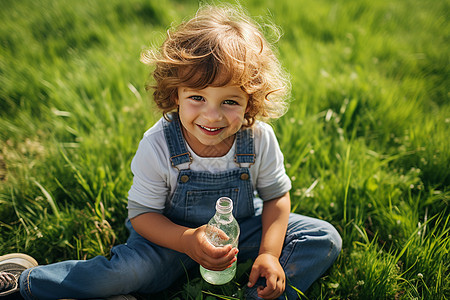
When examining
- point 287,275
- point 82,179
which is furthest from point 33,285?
point 287,275

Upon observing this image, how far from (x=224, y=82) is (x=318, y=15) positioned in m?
3.26

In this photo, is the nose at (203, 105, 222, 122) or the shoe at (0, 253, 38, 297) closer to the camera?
the nose at (203, 105, 222, 122)

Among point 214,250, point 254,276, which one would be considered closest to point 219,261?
point 214,250

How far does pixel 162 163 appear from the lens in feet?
6.61

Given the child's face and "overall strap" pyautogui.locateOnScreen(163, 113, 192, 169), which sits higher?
the child's face

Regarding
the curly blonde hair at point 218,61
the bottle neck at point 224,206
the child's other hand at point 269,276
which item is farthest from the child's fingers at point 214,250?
the curly blonde hair at point 218,61

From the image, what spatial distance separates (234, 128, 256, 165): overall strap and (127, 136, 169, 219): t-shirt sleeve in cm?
41

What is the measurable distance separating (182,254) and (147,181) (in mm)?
462

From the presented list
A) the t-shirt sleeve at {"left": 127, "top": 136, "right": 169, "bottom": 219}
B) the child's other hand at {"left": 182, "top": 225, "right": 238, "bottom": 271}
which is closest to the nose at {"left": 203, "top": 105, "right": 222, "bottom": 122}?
the t-shirt sleeve at {"left": 127, "top": 136, "right": 169, "bottom": 219}

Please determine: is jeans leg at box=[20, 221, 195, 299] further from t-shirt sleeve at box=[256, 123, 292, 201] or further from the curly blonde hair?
the curly blonde hair

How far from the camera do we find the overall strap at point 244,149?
6.85 ft

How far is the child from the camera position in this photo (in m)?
1.81

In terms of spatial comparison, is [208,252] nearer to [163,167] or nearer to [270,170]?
[163,167]

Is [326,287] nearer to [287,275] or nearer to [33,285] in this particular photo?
[287,275]
